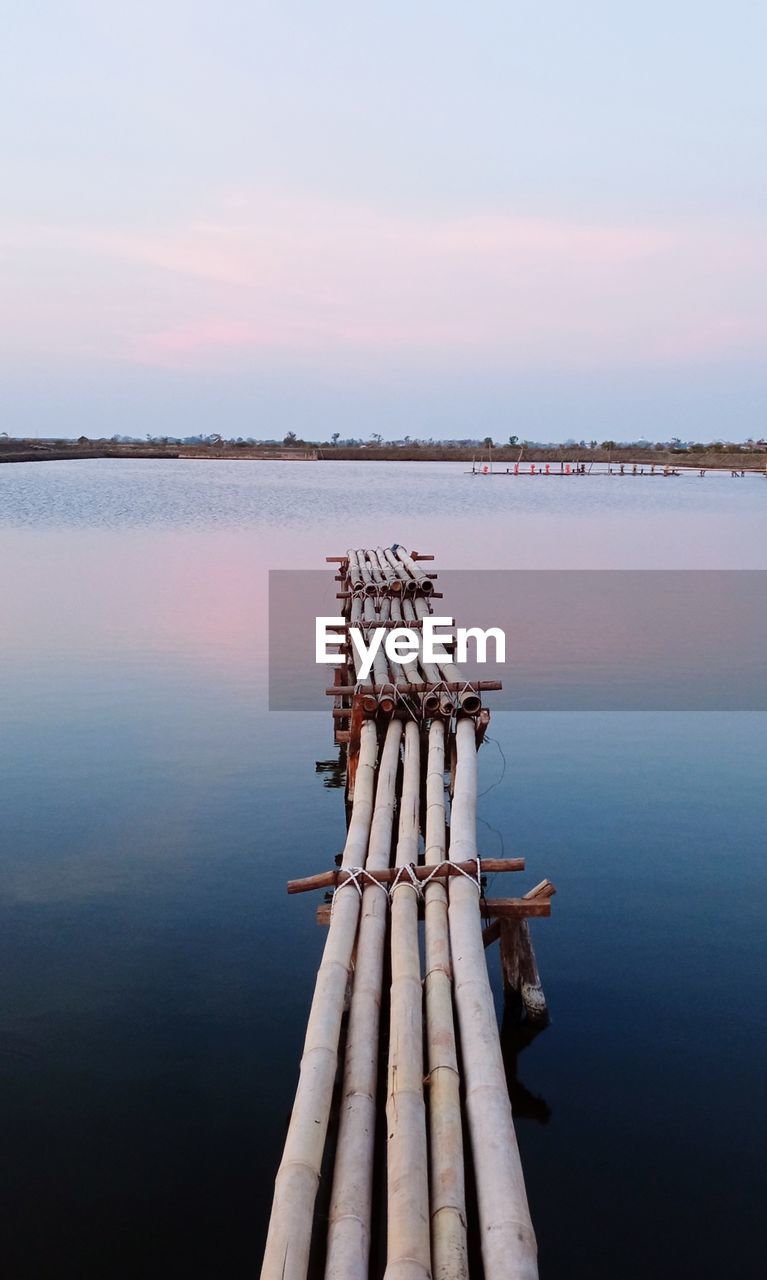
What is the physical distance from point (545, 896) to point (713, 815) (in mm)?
7684

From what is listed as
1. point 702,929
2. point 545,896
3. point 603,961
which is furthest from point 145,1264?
point 702,929

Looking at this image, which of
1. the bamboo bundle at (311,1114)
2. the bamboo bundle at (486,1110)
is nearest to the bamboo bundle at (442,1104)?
the bamboo bundle at (486,1110)

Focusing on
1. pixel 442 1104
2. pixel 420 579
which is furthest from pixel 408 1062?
pixel 420 579

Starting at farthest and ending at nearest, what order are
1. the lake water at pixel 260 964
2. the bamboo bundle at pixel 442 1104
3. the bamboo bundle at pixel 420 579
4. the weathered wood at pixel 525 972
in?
the bamboo bundle at pixel 420 579
the weathered wood at pixel 525 972
the lake water at pixel 260 964
the bamboo bundle at pixel 442 1104

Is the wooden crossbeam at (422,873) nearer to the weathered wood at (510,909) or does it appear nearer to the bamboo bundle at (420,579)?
the weathered wood at (510,909)

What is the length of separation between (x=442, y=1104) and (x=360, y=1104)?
58 centimetres

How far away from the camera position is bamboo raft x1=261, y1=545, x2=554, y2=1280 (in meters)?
5.62

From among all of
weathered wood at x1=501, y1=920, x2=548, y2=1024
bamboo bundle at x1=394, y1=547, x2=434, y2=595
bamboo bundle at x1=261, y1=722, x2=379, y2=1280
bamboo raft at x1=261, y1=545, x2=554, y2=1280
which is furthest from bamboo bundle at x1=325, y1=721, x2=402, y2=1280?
bamboo bundle at x1=394, y1=547, x2=434, y2=595

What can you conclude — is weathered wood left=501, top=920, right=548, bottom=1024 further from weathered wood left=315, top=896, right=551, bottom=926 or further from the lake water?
weathered wood left=315, top=896, right=551, bottom=926

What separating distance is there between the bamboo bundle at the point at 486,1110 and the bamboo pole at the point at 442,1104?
0.35 feet

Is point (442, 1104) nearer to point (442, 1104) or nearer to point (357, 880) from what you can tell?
point (442, 1104)

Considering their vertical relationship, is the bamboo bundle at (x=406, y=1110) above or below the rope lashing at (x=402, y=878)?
below

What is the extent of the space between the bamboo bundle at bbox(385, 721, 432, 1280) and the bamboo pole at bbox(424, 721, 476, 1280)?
91 millimetres

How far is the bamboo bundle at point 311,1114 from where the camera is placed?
546cm
